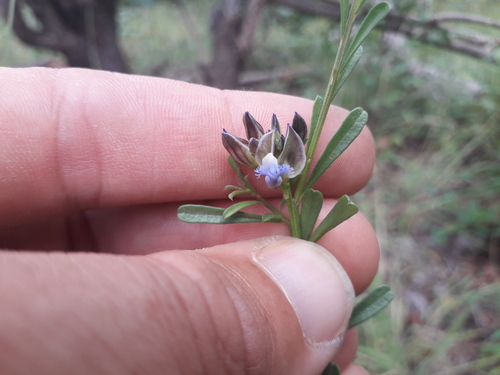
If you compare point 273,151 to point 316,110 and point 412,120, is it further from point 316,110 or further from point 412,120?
point 412,120

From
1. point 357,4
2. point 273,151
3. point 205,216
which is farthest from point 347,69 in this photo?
point 205,216

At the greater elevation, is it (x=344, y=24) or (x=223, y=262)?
(x=344, y=24)

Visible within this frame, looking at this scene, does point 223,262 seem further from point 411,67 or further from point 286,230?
point 411,67

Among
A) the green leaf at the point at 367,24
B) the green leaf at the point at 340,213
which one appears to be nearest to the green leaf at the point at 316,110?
the green leaf at the point at 367,24

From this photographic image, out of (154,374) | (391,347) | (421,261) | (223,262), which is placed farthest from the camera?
(421,261)

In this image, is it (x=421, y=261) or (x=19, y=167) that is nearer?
(x=19, y=167)

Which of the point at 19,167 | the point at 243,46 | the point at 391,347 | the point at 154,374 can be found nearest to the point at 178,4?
the point at 243,46
